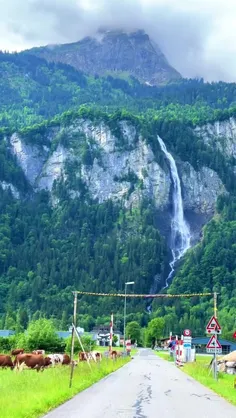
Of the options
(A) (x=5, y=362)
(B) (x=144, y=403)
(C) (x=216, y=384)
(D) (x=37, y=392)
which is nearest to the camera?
(B) (x=144, y=403)

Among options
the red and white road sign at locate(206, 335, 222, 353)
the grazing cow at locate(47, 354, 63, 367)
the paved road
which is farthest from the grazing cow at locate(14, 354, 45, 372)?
the red and white road sign at locate(206, 335, 222, 353)

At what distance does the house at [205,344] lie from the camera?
14112 centimetres

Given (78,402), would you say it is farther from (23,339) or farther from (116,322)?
(116,322)

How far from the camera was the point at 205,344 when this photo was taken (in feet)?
487

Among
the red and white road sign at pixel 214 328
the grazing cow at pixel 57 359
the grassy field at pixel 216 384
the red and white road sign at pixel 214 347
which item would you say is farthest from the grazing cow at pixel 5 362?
the red and white road sign at pixel 214 328

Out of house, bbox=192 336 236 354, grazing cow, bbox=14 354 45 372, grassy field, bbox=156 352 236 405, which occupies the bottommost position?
grassy field, bbox=156 352 236 405

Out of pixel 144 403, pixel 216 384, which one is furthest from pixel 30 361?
pixel 144 403

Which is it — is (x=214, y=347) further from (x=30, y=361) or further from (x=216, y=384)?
(x=30, y=361)

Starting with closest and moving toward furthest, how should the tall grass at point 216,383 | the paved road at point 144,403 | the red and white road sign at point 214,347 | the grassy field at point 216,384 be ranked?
the paved road at point 144,403 < the grassy field at point 216,384 < the tall grass at point 216,383 < the red and white road sign at point 214,347

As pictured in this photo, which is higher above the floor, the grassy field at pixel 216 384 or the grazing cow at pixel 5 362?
the grazing cow at pixel 5 362

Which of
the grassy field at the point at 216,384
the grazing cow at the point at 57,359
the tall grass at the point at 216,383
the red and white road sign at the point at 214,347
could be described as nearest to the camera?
the grassy field at the point at 216,384

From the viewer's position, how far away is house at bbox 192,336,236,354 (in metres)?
141

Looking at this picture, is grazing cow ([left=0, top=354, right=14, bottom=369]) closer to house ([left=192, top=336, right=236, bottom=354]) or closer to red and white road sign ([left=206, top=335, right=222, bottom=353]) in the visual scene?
red and white road sign ([left=206, top=335, right=222, bottom=353])

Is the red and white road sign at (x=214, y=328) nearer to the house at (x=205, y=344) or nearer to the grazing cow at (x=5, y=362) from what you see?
the grazing cow at (x=5, y=362)
